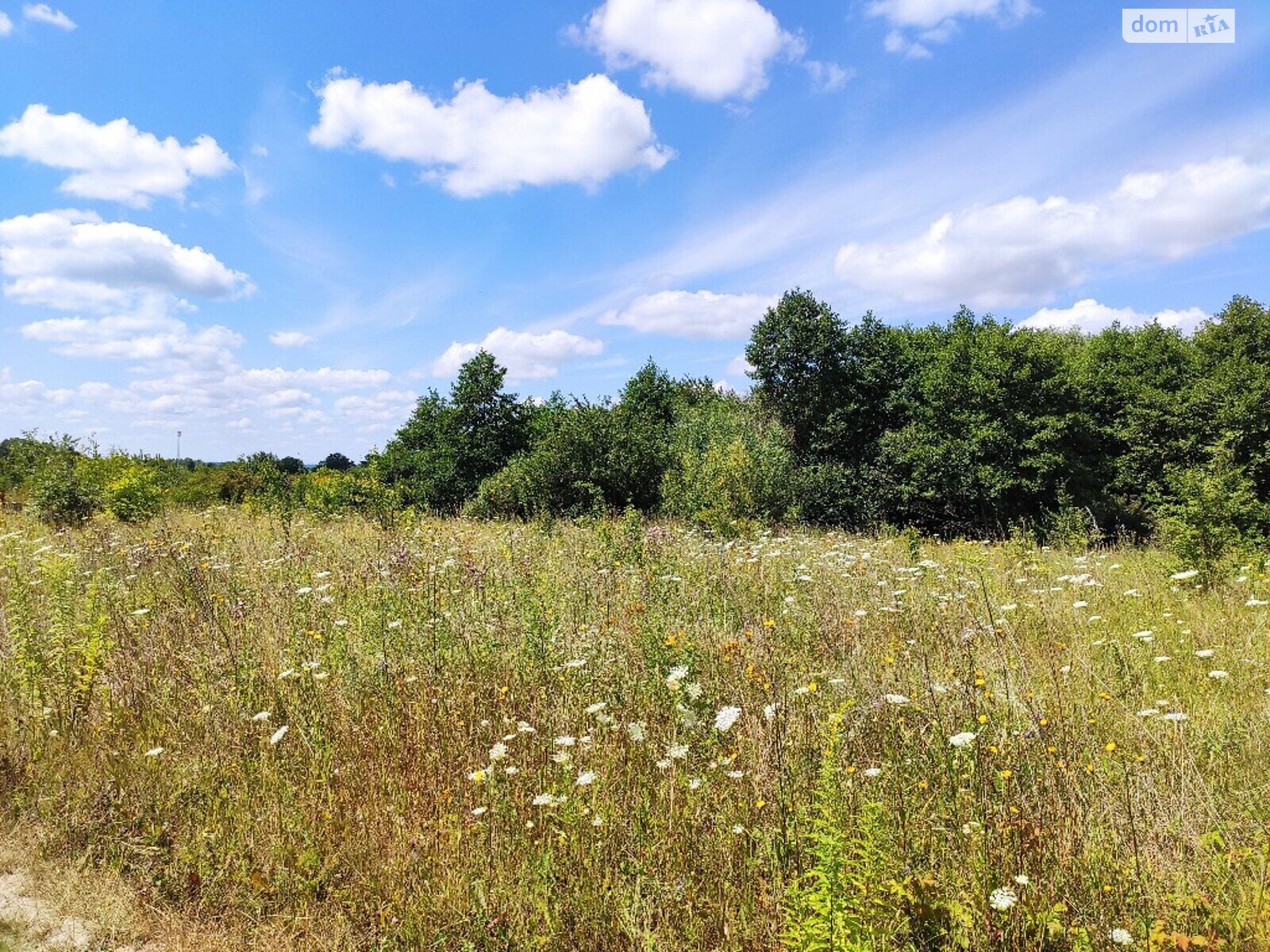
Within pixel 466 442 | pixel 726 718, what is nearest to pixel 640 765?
pixel 726 718

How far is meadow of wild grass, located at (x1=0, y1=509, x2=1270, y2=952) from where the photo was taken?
232 centimetres

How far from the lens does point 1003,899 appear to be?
210cm

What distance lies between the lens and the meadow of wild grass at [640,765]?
7.61ft

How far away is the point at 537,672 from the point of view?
4.01 metres

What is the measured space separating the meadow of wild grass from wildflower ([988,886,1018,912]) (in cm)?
5

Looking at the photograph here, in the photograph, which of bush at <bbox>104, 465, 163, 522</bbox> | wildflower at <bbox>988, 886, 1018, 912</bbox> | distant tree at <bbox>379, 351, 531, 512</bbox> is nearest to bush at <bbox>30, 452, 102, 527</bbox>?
bush at <bbox>104, 465, 163, 522</bbox>

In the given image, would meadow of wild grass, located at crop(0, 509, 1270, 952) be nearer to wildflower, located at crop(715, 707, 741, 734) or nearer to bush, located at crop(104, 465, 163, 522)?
wildflower, located at crop(715, 707, 741, 734)

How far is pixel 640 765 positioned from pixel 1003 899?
5.26ft

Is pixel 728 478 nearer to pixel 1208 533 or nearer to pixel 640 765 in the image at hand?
pixel 1208 533

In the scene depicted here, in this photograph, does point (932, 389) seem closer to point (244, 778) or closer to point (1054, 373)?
point (1054, 373)

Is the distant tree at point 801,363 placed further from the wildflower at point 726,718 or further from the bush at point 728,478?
the wildflower at point 726,718

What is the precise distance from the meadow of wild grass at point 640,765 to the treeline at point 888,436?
13.4 metres

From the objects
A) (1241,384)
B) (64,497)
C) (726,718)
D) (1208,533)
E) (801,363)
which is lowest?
(726,718)

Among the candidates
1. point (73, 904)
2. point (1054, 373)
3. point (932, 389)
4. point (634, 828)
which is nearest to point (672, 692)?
point (634, 828)
